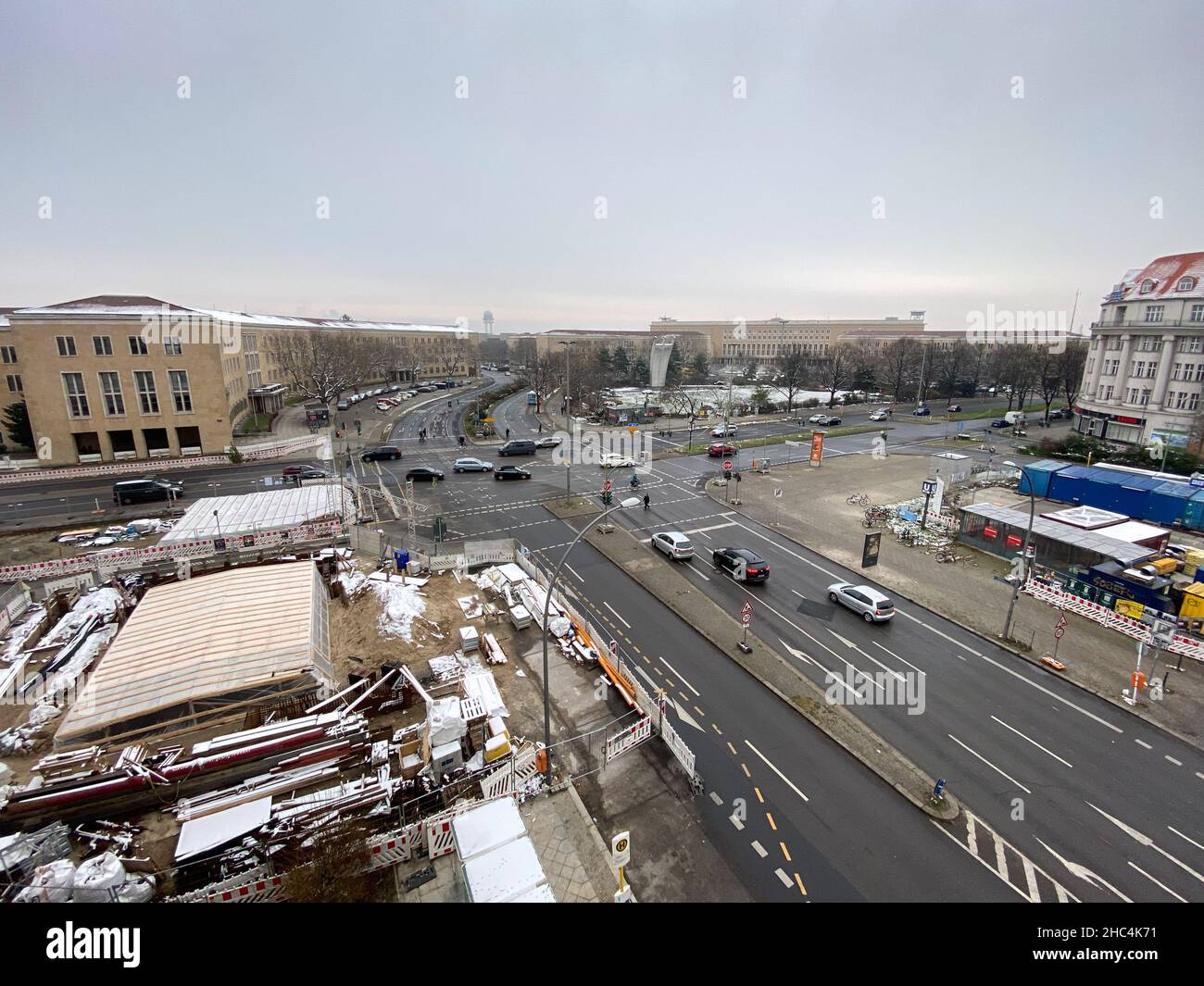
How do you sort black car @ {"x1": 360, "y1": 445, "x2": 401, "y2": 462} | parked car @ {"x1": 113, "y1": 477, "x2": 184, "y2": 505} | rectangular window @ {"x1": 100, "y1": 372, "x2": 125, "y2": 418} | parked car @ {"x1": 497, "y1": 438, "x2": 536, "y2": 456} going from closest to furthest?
1. parked car @ {"x1": 113, "y1": 477, "x2": 184, "y2": 505}
2. rectangular window @ {"x1": 100, "y1": 372, "x2": 125, "y2": 418}
3. black car @ {"x1": 360, "y1": 445, "x2": 401, "y2": 462}
4. parked car @ {"x1": 497, "y1": 438, "x2": 536, "y2": 456}

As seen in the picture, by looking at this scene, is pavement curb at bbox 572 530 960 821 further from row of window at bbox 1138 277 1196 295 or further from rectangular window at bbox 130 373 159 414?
row of window at bbox 1138 277 1196 295

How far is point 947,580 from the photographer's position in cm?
2420

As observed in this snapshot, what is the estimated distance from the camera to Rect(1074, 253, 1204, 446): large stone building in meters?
46.1

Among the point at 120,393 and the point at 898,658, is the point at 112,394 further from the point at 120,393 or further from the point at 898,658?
the point at 898,658

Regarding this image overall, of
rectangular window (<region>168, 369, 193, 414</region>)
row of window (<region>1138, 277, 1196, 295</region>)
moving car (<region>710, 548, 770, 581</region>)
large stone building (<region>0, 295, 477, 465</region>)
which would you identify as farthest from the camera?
row of window (<region>1138, 277, 1196, 295</region>)

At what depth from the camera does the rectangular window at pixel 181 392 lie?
143 feet

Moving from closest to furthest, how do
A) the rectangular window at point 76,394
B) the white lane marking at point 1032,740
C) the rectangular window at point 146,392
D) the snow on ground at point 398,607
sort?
the white lane marking at point 1032,740 → the snow on ground at point 398,607 → the rectangular window at point 76,394 → the rectangular window at point 146,392

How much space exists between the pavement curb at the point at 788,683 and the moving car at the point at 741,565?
2.16 m

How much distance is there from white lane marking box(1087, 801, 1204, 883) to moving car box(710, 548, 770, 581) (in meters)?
12.3

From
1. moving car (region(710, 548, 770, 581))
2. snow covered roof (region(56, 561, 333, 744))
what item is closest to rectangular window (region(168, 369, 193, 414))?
snow covered roof (region(56, 561, 333, 744))

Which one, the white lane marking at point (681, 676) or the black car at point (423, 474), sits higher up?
the black car at point (423, 474)

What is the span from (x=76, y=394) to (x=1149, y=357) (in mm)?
86606

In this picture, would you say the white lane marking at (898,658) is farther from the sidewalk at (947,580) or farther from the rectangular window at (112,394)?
the rectangular window at (112,394)

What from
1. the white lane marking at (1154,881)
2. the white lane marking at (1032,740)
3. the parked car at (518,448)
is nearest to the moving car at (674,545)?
the white lane marking at (1032,740)
